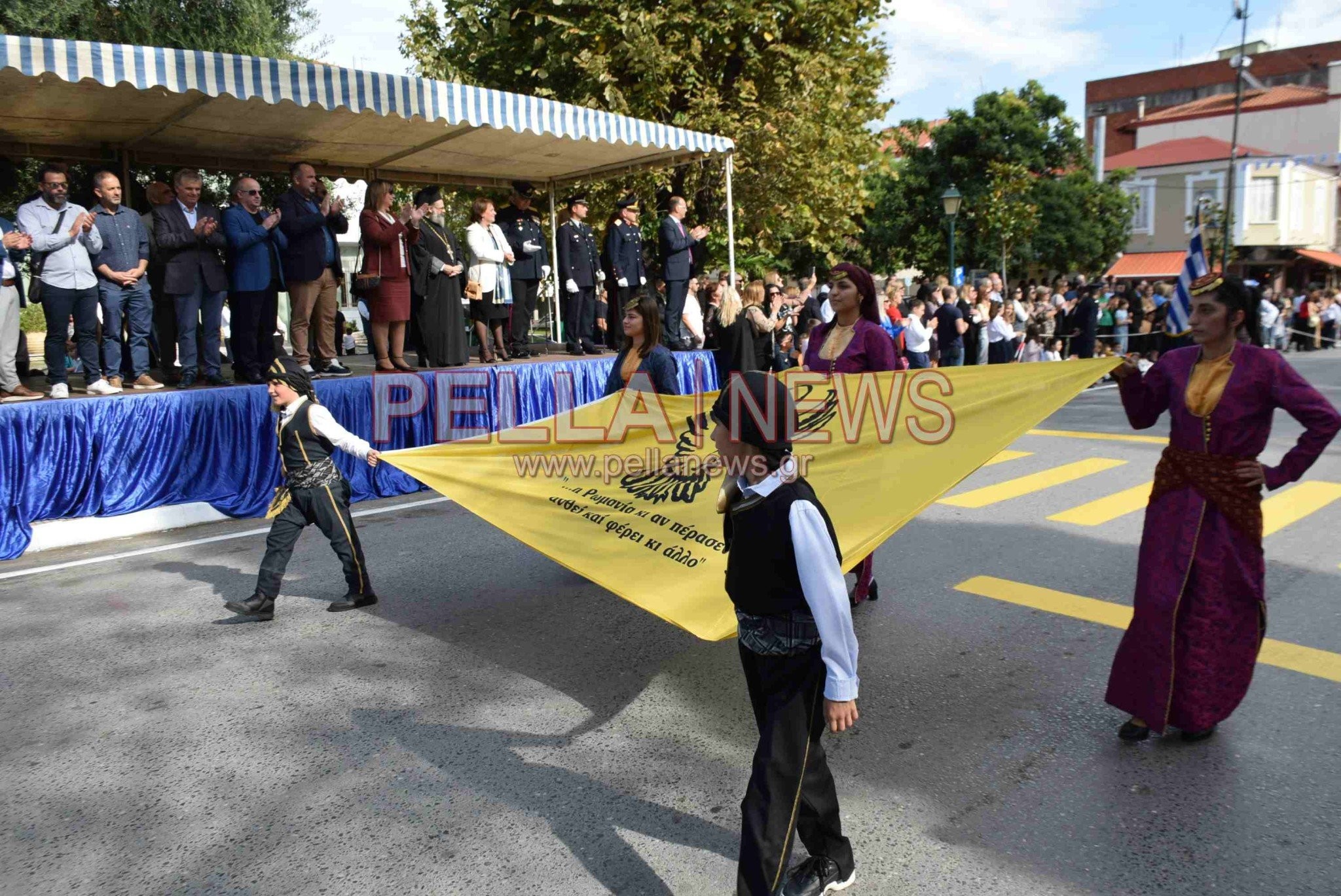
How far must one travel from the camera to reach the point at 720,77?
19.1 m

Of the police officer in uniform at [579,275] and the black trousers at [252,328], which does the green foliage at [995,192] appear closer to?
the police officer in uniform at [579,275]

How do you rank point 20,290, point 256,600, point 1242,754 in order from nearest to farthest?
point 1242,754 → point 256,600 → point 20,290

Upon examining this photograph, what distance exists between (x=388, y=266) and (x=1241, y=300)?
857 centimetres

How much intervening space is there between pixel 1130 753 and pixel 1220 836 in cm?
67

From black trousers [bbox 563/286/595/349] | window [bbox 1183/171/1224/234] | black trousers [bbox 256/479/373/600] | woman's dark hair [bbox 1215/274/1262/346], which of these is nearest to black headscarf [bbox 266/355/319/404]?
black trousers [bbox 256/479/373/600]

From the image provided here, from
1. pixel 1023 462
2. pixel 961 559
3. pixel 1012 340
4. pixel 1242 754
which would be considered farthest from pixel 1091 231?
pixel 1242 754

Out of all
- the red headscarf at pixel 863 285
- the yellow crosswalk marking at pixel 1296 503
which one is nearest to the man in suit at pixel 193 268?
the red headscarf at pixel 863 285

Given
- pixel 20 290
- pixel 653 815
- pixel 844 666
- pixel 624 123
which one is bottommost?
pixel 653 815

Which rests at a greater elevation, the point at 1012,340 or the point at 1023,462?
the point at 1012,340

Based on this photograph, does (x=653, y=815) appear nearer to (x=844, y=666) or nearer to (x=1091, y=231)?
(x=844, y=666)

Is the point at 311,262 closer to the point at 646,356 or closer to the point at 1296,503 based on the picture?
the point at 646,356

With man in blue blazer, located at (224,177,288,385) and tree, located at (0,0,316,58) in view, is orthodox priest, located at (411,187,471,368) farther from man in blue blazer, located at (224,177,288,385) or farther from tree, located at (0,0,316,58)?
tree, located at (0,0,316,58)

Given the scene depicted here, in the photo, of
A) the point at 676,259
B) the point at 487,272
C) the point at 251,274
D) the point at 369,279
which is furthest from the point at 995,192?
the point at 251,274

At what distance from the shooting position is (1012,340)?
1836 centimetres
